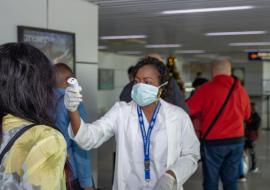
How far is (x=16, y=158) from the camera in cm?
121

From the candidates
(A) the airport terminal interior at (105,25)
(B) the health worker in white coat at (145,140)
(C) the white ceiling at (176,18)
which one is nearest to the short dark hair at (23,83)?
(B) the health worker in white coat at (145,140)

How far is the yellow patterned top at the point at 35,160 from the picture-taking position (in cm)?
119

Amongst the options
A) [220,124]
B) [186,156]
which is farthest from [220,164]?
[186,156]

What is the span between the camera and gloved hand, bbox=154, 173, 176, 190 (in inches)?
82.2

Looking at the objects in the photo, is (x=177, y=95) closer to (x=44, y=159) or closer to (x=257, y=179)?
(x=44, y=159)

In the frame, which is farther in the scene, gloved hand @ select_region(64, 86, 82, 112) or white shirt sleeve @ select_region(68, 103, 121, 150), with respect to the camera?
white shirt sleeve @ select_region(68, 103, 121, 150)

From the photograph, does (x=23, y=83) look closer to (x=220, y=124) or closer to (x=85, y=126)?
(x=85, y=126)

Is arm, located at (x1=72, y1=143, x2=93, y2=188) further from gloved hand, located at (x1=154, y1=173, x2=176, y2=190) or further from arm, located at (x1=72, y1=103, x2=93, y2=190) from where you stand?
gloved hand, located at (x1=154, y1=173, x2=176, y2=190)

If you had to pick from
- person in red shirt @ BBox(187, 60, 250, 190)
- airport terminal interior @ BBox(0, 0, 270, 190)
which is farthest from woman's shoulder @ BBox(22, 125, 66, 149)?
person in red shirt @ BBox(187, 60, 250, 190)

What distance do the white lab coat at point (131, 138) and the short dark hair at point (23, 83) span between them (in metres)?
0.94

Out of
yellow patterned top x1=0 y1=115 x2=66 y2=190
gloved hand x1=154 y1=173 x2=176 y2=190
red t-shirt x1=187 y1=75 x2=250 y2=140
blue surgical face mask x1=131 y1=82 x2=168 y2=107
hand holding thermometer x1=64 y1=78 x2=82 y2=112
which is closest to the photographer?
yellow patterned top x1=0 y1=115 x2=66 y2=190

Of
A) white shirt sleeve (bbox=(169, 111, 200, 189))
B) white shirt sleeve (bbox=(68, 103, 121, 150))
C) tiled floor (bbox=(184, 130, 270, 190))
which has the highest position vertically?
white shirt sleeve (bbox=(68, 103, 121, 150))

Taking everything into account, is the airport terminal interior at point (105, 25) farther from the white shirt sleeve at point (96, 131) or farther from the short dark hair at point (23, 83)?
the short dark hair at point (23, 83)

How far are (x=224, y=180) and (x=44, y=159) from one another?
3574mm
